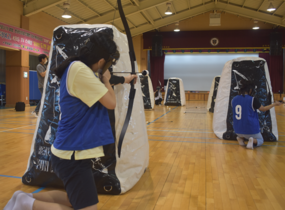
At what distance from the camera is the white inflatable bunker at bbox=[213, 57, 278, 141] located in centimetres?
424

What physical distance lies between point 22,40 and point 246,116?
368 inches

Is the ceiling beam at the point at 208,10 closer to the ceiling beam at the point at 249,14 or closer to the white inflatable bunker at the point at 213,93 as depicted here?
the ceiling beam at the point at 249,14

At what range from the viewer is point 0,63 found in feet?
42.2

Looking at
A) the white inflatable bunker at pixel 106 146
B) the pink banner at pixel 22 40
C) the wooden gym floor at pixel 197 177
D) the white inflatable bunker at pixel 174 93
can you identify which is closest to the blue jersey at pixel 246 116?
the wooden gym floor at pixel 197 177

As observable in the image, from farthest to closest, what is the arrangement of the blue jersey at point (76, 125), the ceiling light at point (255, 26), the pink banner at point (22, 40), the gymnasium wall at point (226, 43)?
the gymnasium wall at point (226, 43) < the ceiling light at point (255, 26) < the pink banner at point (22, 40) < the blue jersey at point (76, 125)

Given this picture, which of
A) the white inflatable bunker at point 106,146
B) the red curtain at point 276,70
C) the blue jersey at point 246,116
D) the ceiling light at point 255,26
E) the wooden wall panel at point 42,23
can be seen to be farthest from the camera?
the red curtain at point 276,70

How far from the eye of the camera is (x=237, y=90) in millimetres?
4395

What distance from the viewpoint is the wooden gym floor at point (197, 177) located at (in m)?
1.97

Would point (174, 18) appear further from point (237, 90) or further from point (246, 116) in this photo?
point (246, 116)

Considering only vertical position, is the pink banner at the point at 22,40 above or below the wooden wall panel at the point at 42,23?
below

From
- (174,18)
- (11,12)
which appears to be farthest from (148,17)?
(11,12)

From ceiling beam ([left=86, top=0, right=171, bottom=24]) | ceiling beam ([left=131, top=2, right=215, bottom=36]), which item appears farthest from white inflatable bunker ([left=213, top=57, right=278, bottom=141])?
ceiling beam ([left=131, top=2, right=215, bottom=36])

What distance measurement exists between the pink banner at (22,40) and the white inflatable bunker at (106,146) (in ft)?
27.0

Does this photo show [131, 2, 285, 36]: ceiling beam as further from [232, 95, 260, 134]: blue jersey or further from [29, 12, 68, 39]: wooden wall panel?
[232, 95, 260, 134]: blue jersey
